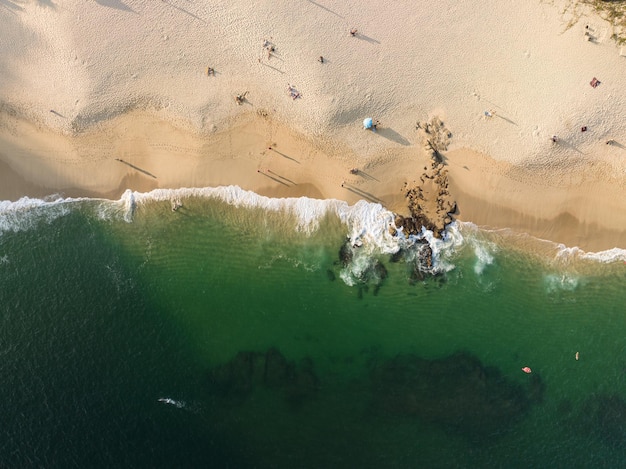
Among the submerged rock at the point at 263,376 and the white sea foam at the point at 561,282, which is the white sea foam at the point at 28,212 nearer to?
the submerged rock at the point at 263,376

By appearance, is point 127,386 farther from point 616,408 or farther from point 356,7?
point 616,408

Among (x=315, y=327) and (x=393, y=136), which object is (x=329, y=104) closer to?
(x=393, y=136)

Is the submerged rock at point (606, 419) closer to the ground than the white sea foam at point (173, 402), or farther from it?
farther from it

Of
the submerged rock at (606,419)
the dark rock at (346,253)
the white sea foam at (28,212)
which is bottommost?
the submerged rock at (606,419)

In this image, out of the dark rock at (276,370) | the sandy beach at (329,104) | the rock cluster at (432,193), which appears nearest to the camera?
the sandy beach at (329,104)

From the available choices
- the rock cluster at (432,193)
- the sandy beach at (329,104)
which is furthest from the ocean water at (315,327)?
→ the sandy beach at (329,104)

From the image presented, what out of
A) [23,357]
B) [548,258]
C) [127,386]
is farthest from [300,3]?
[23,357]

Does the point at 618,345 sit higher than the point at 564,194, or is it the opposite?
the point at 564,194

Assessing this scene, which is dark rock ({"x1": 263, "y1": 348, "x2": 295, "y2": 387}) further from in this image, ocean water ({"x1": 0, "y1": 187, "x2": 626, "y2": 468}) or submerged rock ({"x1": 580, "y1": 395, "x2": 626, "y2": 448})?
submerged rock ({"x1": 580, "y1": 395, "x2": 626, "y2": 448})
